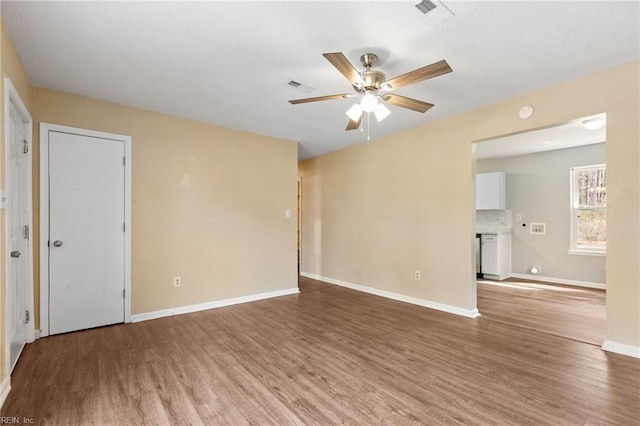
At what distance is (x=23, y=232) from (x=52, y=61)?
5.06 feet

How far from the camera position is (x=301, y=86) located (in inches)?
117

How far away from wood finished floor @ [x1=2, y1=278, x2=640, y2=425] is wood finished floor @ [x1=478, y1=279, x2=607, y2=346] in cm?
28

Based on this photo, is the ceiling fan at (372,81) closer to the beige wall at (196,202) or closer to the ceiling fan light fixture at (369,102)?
the ceiling fan light fixture at (369,102)

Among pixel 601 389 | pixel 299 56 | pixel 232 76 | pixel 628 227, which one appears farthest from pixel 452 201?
pixel 232 76

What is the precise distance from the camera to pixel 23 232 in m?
2.83

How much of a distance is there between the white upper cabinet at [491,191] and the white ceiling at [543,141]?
0.47 meters

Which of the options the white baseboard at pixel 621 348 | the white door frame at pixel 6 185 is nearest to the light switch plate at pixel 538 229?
the white baseboard at pixel 621 348

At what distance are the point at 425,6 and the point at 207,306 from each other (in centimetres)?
398

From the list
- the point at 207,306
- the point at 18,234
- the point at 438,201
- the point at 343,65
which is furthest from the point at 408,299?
the point at 18,234

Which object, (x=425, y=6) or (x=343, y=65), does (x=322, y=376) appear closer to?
(x=343, y=65)

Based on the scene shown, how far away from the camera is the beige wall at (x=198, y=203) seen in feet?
11.8

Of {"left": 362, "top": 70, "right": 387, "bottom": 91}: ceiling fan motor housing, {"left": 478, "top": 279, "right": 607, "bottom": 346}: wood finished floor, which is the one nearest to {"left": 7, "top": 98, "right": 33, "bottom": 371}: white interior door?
{"left": 362, "top": 70, "right": 387, "bottom": 91}: ceiling fan motor housing

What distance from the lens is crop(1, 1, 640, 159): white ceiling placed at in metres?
1.94

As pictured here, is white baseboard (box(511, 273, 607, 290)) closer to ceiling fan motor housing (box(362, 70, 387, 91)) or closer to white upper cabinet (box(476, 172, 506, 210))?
white upper cabinet (box(476, 172, 506, 210))
